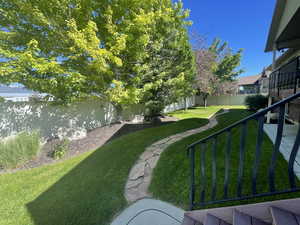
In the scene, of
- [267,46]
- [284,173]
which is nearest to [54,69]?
[284,173]

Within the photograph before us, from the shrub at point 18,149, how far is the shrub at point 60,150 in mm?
544

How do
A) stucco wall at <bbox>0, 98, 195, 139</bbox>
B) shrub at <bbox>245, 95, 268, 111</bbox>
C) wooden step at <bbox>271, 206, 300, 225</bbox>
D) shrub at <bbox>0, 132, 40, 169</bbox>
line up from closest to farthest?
1. wooden step at <bbox>271, 206, 300, 225</bbox>
2. shrub at <bbox>0, 132, 40, 169</bbox>
3. stucco wall at <bbox>0, 98, 195, 139</bbox>
4. shrub at <bbox>245, 95, 268, 111</bbox>

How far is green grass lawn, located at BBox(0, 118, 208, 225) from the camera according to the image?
8.41ft

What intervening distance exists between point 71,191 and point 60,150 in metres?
2.41

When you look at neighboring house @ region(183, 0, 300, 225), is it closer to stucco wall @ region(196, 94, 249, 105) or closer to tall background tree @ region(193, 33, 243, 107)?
tall background tree @ region(193, 33, 243, 107)

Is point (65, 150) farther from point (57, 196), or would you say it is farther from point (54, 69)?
point (54, 69)

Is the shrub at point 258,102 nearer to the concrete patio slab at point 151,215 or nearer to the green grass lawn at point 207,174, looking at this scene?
the green grass lawn at point 207,174

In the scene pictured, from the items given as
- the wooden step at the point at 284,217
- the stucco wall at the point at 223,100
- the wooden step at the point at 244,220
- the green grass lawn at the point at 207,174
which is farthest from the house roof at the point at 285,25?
the stucco wall at the point at 223,100

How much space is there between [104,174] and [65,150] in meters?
2.59

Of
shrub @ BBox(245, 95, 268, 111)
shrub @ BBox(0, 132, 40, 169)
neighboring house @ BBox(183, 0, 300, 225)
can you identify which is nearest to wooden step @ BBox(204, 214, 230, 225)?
neighboring house @ BBox(183, 0, 300, 225)

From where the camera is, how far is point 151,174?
3.33 m

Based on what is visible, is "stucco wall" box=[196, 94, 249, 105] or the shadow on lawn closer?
the shadow on lawn

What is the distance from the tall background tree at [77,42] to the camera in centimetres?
393

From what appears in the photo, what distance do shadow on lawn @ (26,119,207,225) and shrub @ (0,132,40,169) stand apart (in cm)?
148
